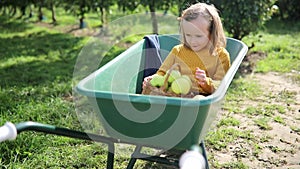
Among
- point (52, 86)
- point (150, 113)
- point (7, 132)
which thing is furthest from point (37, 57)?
point (150, 113)

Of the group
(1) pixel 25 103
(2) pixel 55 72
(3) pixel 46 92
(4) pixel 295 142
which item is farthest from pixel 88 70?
(4) pixel 295 142

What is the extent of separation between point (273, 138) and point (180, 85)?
4.75 ft

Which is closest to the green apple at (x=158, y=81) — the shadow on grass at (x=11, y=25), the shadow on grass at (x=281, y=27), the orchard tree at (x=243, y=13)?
the orchard tree at (x=243, y=13)

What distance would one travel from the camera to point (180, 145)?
6.30 feet

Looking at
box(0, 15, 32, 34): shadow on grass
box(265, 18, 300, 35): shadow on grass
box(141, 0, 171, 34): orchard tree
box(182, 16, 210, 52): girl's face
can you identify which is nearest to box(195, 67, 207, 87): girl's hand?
box(182, 16, 210, 52): girl's face

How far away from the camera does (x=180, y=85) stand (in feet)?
7.10

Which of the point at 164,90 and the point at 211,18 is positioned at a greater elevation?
the point at 211,18

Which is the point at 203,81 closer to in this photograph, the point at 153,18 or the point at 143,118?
the point at 143,118

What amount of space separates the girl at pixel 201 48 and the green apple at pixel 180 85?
3.4 inches

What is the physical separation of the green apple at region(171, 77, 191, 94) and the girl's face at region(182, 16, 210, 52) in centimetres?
34

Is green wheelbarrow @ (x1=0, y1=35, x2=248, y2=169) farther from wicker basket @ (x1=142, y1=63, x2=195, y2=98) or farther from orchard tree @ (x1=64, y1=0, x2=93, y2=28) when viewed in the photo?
orchard tree @ (x1=64, y1=0, x2=93, y2=28)

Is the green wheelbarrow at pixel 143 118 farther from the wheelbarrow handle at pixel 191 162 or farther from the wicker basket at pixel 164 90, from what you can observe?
the wicker basket at pixel 164 90

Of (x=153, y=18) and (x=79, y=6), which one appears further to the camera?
(x=79, y=6)

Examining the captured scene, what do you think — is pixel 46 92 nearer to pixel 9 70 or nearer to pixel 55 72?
pixel 55 72
